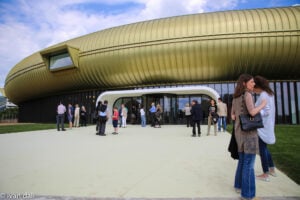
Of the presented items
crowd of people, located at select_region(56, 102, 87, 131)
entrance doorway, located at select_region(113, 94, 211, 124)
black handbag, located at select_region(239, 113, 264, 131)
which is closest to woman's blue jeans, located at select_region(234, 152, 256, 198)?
black handbag, located at select_region(239, 113, 264, 131)

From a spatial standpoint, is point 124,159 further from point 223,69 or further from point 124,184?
point 223,69

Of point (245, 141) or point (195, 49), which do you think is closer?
point (245, 141)

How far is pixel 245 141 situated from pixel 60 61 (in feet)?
89.2

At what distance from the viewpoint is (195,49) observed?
19984 mm

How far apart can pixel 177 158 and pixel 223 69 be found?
17096 millimetres

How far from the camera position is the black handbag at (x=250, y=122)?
297cm

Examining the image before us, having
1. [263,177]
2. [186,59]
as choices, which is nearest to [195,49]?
[186,59]

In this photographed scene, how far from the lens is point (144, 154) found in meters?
6.12

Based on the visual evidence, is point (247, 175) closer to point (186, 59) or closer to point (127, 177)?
point (127, 177)

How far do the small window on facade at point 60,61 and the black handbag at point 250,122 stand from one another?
81.9 ft

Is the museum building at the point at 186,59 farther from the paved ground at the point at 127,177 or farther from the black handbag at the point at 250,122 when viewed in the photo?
the black handbag at the point at 250,122

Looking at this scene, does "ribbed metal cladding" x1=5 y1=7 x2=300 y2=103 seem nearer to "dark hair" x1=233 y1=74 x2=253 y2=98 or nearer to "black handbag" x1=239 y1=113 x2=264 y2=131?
"dark hair" x1=233 y1=74 x2=253 y2=98

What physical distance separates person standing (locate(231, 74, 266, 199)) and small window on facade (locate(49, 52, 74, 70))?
24.8 meters

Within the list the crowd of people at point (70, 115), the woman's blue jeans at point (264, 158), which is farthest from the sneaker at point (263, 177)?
the crowd of people at point (70, 115)
